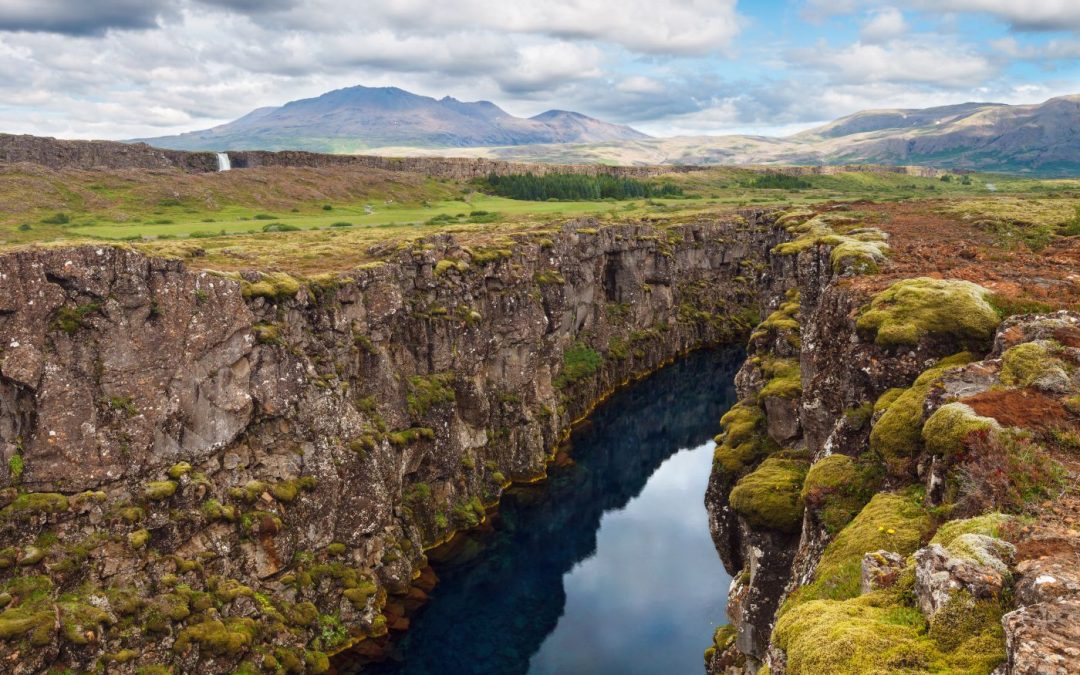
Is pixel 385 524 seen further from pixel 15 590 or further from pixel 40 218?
pixel 40 218

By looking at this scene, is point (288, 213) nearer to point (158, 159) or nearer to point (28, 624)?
point (158, 159)

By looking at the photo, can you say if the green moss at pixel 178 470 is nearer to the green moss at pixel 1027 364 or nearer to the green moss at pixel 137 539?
the green moss at pixel 137 539

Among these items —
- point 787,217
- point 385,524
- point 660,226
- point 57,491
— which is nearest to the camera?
point 57,491

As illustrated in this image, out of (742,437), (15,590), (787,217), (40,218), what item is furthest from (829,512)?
(40,218)

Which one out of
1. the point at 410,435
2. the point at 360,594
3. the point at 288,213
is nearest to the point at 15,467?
the point at 360,594

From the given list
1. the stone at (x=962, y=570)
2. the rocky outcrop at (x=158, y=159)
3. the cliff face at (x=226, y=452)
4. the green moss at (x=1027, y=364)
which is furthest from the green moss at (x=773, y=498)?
the rocky outcrop at (x=158, y=159)
